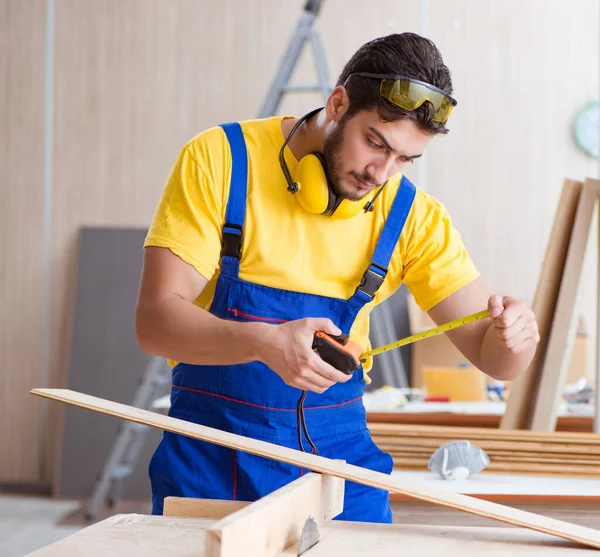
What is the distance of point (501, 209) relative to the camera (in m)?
5.51

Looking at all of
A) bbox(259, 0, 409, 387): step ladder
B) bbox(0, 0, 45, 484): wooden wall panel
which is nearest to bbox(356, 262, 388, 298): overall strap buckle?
bbox(259, 0, 409, 387): step ladder

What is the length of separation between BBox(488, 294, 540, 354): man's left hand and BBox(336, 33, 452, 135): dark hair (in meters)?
0.38

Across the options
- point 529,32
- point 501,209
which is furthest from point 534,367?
point 529,32

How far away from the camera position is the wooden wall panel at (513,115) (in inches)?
216

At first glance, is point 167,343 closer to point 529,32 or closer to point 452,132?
point 452,132

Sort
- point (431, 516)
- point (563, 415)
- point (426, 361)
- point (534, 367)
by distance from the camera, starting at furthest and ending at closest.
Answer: point (426, 361)
point (563, 415)
point (534, 367)
point (431, 516)

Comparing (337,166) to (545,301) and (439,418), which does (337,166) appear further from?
(439,418)

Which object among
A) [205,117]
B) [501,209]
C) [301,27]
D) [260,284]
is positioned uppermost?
[301,27]

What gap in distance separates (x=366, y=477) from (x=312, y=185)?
25.7 inches

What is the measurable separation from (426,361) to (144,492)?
2020 mm

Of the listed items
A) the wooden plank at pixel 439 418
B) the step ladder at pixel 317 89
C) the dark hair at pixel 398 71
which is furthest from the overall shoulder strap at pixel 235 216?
the step ladder at pixel 317 89

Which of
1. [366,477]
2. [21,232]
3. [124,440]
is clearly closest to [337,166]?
[366,477]

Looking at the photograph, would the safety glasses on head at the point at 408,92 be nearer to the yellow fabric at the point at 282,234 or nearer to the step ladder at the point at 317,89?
the yellow fabric at the point at 282,234

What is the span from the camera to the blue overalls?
1589mm
